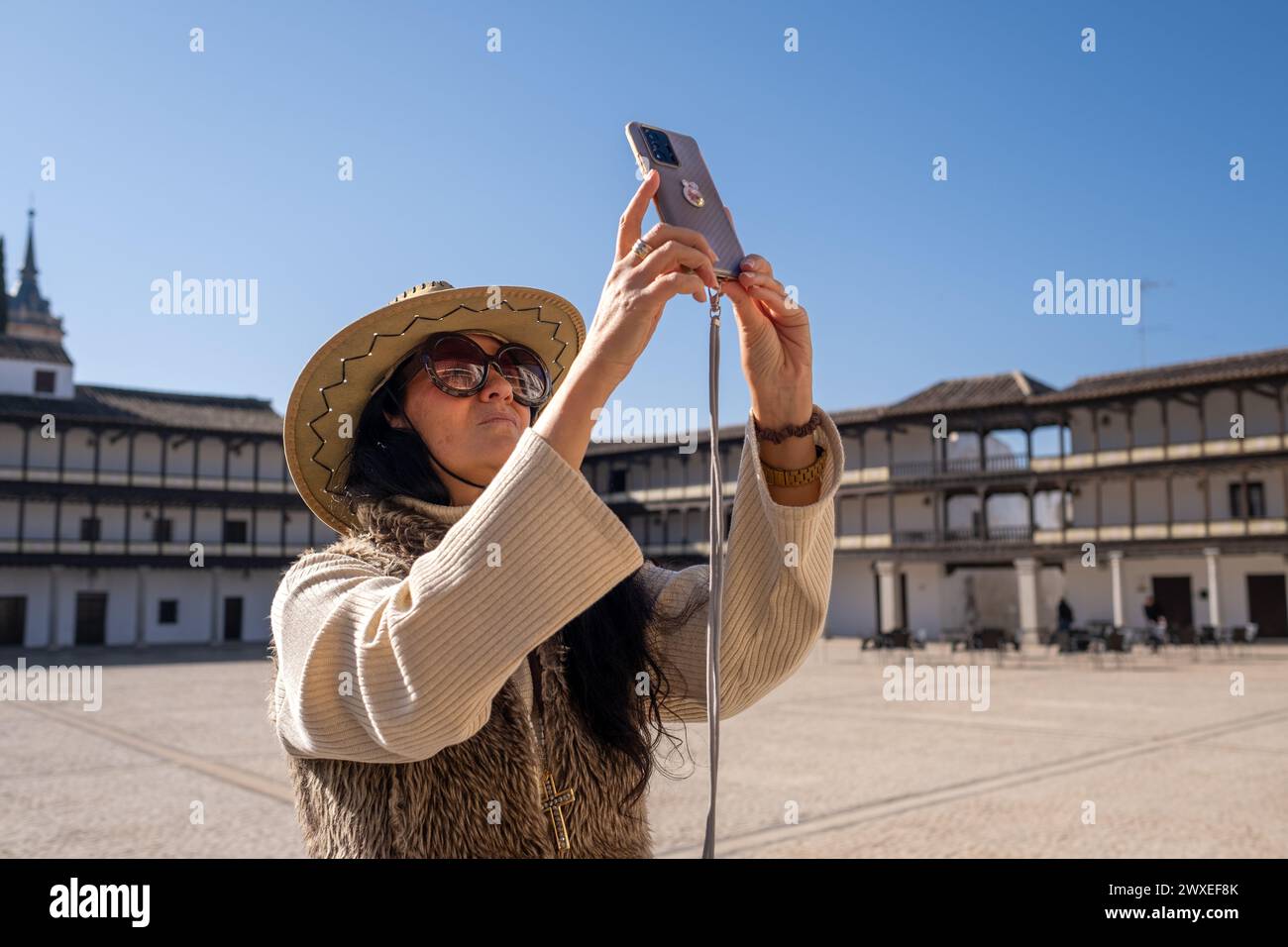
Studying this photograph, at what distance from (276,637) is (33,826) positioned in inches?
289

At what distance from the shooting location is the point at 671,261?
1120mm

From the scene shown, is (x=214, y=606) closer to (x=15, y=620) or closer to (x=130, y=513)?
(x=130, y=513)

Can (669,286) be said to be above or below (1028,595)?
above

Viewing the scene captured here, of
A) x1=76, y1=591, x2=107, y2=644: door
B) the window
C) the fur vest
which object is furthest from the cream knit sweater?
x1=76, y1=591, x2=107, y2=644: door

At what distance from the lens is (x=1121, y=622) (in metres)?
33.9

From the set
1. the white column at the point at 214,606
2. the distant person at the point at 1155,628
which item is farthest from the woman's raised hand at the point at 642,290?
the white column at the point at 214,606

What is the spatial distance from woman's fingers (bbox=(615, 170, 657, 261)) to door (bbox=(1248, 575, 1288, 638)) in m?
37.3

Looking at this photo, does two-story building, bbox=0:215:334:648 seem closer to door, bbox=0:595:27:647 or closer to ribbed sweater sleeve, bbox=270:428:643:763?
door, bbox=0:595:27:647

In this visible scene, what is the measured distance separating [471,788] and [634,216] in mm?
796

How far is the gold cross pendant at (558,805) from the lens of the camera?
148 centimetres

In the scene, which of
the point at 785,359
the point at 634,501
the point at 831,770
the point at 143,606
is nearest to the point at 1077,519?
the point at 634,501

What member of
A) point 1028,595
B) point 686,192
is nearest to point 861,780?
point 686,192

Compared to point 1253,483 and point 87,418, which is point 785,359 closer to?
point 1253,483

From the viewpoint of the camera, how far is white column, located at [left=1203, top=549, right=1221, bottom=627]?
106ft
